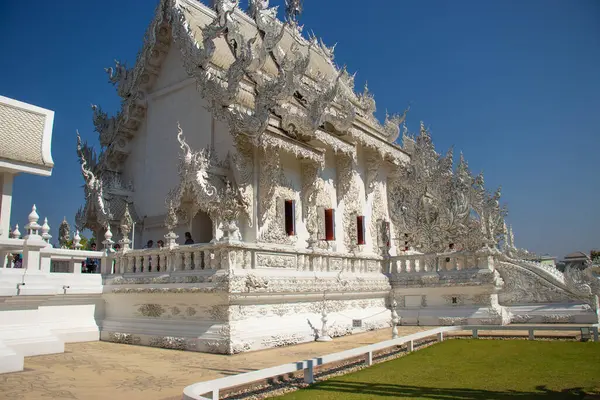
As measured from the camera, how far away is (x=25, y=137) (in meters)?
7.91

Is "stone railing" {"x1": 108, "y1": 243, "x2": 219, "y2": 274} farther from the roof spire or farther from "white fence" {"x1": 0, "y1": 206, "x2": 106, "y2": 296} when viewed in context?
the roof spire

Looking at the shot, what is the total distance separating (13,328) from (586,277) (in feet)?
37.0

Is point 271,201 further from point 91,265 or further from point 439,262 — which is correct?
point 91,265

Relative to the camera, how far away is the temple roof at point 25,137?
7566 mm

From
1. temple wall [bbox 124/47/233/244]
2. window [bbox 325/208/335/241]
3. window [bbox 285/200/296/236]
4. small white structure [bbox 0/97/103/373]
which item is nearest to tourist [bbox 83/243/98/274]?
temple wall [bbox 124/47/233/244]

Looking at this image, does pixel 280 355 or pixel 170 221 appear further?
pixel 170 221

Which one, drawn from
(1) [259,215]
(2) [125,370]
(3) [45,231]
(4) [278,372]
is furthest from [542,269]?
(3) [45,231]

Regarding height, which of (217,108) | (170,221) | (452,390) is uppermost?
(217,108)

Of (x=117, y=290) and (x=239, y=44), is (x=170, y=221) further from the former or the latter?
(x=239, y=44)

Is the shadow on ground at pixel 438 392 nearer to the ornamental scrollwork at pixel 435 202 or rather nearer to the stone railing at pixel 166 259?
the stone railing at pixel 166 259

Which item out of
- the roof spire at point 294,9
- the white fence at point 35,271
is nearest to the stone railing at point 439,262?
the white fence at point 35,271

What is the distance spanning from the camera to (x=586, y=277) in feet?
37.0

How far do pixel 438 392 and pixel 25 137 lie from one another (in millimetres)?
7035

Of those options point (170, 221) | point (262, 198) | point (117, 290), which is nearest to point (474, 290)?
point (262, 198)
